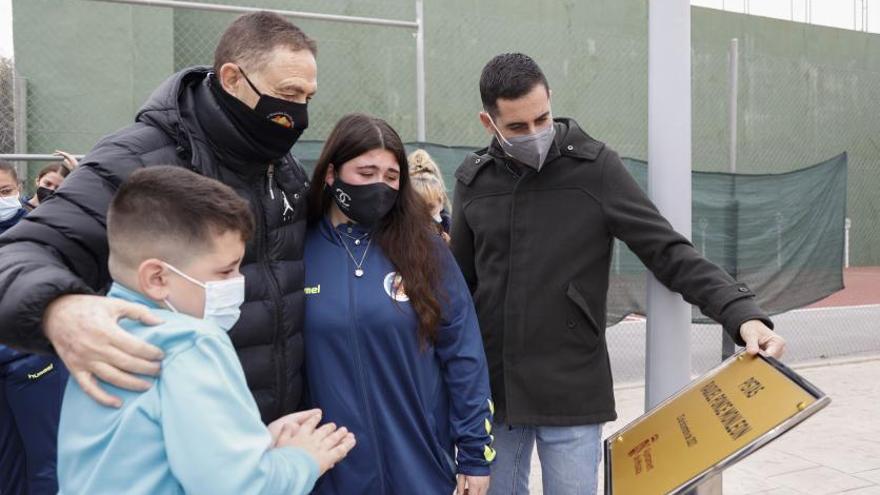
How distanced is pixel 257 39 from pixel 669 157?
140 centimetres

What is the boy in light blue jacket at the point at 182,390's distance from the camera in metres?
1.39

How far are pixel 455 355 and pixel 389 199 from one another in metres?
0.52

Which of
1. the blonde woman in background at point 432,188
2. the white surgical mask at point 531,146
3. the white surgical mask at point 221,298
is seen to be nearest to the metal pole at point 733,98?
the blonde woman in background at point 432,188

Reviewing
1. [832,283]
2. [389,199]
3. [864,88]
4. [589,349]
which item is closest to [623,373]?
[832,283]

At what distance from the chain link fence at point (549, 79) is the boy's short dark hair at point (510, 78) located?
3.26 meters

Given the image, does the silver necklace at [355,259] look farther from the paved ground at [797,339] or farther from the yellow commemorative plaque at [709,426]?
the paved ground at [797,339]

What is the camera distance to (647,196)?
2.62m

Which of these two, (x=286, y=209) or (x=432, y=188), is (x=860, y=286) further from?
(x=286, y=209)

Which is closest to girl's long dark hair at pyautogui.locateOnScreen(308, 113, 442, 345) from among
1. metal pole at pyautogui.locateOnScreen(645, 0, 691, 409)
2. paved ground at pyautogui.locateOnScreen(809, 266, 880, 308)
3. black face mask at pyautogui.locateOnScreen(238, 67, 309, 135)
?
black face mask at pyautogui.locateOnScreen(238, 67, 309, 135)

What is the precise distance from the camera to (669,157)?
261 cm

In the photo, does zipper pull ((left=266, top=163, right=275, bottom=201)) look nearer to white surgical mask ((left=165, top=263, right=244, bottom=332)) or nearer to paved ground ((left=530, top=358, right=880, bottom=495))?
white surgical mask ((left=165, top=263, right=244, bottom=332))

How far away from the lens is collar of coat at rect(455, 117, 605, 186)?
2.59 meters

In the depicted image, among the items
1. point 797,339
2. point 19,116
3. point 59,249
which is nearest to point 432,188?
point 59,249

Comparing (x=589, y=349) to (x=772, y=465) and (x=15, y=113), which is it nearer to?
(x=772, y=465)
